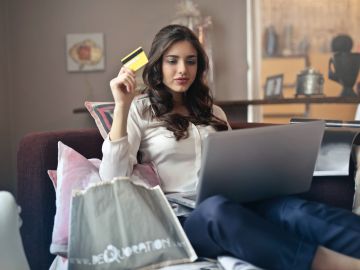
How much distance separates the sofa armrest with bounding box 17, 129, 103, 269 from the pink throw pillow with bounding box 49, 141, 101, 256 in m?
0.05

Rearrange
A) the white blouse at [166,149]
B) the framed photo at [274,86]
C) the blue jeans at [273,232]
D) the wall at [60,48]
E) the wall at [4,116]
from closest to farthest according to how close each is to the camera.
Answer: the blue jeans at [273,232], the white blouse at [166,149], the wall at [4,116], the wall at [60,48], the framed photo at [274,86]

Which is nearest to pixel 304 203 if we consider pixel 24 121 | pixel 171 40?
pixel 171 40

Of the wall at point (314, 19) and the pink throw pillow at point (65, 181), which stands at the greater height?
the wall at point (314, 19)

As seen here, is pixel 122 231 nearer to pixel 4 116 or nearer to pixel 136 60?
pixel 136 60

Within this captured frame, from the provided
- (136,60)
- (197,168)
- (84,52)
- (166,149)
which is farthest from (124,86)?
(84,52)

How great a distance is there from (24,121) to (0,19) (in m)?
0.63

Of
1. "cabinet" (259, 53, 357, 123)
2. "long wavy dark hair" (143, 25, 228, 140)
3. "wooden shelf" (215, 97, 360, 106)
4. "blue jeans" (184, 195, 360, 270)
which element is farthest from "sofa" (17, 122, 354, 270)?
"cabinet" (259, 53, 357, 123)

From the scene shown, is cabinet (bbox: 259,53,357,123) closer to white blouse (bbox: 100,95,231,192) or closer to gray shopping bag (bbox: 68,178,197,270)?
white blouse (bbox: 100,95,231,192)

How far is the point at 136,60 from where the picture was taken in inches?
54.2

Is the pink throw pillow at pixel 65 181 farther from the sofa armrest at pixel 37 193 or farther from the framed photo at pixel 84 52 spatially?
the framed photo at pixel 84 52

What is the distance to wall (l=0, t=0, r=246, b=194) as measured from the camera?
298 centimetres

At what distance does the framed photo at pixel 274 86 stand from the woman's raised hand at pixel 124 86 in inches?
72.9

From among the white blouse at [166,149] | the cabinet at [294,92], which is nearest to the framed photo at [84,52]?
the cabinet at [294,92]

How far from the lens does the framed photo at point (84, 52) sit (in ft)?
9.79
